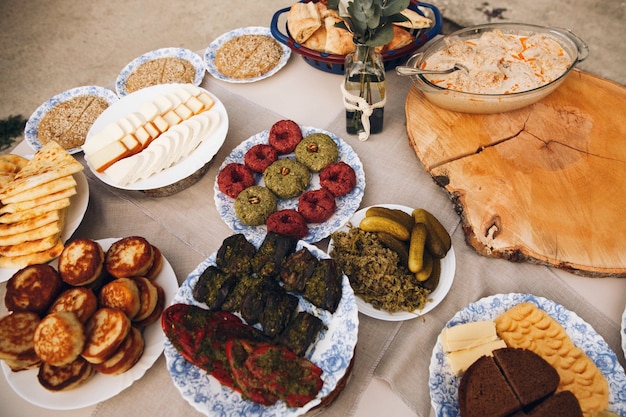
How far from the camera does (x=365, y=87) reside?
2074 mm

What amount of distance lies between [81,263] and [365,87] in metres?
1.44

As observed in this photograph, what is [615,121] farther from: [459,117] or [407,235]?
[407,235]

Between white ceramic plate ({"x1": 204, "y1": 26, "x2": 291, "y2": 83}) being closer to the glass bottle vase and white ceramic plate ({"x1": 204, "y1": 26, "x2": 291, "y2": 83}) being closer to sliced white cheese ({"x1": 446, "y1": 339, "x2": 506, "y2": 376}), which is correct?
the glass bottle vase

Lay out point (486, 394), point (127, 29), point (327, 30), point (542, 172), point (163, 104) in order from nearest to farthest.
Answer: point (486, 394) → point (542, 172) → point (163, 104) → point (327, 30) → point (127, 29)

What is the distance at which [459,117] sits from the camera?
2174 millimetres

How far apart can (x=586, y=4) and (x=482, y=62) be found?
3745 millimetres

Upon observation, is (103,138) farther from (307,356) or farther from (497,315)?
(497,315)

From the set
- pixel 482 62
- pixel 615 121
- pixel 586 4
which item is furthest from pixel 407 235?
pixel 586 4

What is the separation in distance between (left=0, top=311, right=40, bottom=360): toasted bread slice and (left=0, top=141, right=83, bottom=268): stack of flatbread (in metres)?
0.31

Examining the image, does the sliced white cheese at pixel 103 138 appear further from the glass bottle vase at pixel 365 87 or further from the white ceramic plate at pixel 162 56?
the glass bottle vase at pixel 365 87

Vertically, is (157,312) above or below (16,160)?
below

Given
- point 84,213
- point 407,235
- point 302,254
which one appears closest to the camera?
point 302,254

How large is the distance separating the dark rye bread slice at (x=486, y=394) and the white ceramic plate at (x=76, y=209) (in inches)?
68.1

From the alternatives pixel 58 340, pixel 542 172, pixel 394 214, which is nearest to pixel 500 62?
pixel 542 172
